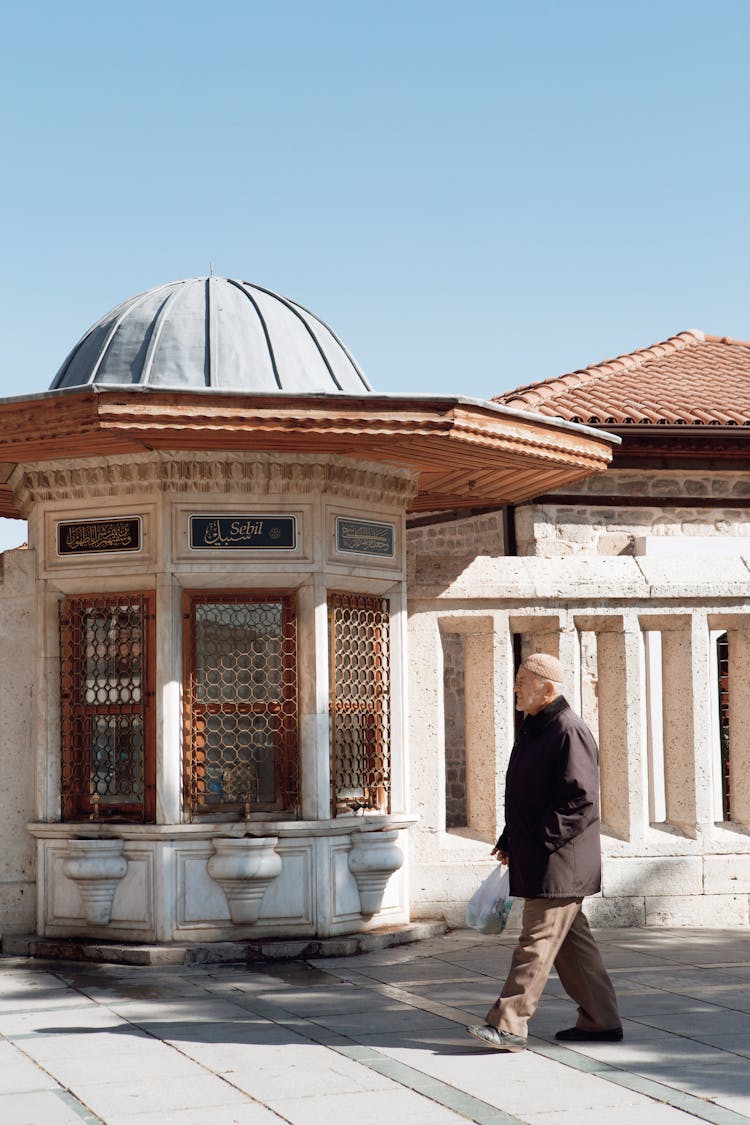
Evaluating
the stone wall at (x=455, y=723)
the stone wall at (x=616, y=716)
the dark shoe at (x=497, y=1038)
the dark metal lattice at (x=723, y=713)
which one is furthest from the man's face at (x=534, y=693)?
the stone wall at (x=455, y=723)

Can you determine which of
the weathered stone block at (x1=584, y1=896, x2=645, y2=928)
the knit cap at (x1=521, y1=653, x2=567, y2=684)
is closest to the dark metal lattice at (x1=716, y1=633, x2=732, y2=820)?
the weathered stone block at (x1=584, y1=896, x2=645, y2=928)

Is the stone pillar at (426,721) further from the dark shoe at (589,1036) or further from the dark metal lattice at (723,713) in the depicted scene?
the dark metal lattice at (723,713)

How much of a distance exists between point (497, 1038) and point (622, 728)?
12.4 feet

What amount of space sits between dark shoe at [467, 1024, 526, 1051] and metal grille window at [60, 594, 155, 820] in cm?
336

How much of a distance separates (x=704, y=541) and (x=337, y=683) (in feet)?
27.6

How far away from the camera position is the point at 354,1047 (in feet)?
18.5

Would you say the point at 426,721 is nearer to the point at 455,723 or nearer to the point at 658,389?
the point at 455,723

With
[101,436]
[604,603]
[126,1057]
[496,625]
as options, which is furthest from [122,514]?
[126,1057]

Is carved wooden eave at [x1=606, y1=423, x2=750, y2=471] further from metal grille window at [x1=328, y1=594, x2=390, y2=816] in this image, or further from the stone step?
the stone step

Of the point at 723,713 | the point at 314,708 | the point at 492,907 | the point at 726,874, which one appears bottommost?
the point at 726,874

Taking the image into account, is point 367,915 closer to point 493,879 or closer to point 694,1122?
point 493,879

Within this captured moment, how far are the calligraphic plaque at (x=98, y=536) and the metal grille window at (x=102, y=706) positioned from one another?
295 mm

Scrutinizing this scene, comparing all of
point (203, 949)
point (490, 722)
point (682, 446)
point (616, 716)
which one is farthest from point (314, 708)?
point (682, 446)

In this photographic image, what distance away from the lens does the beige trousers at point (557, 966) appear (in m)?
5.56
